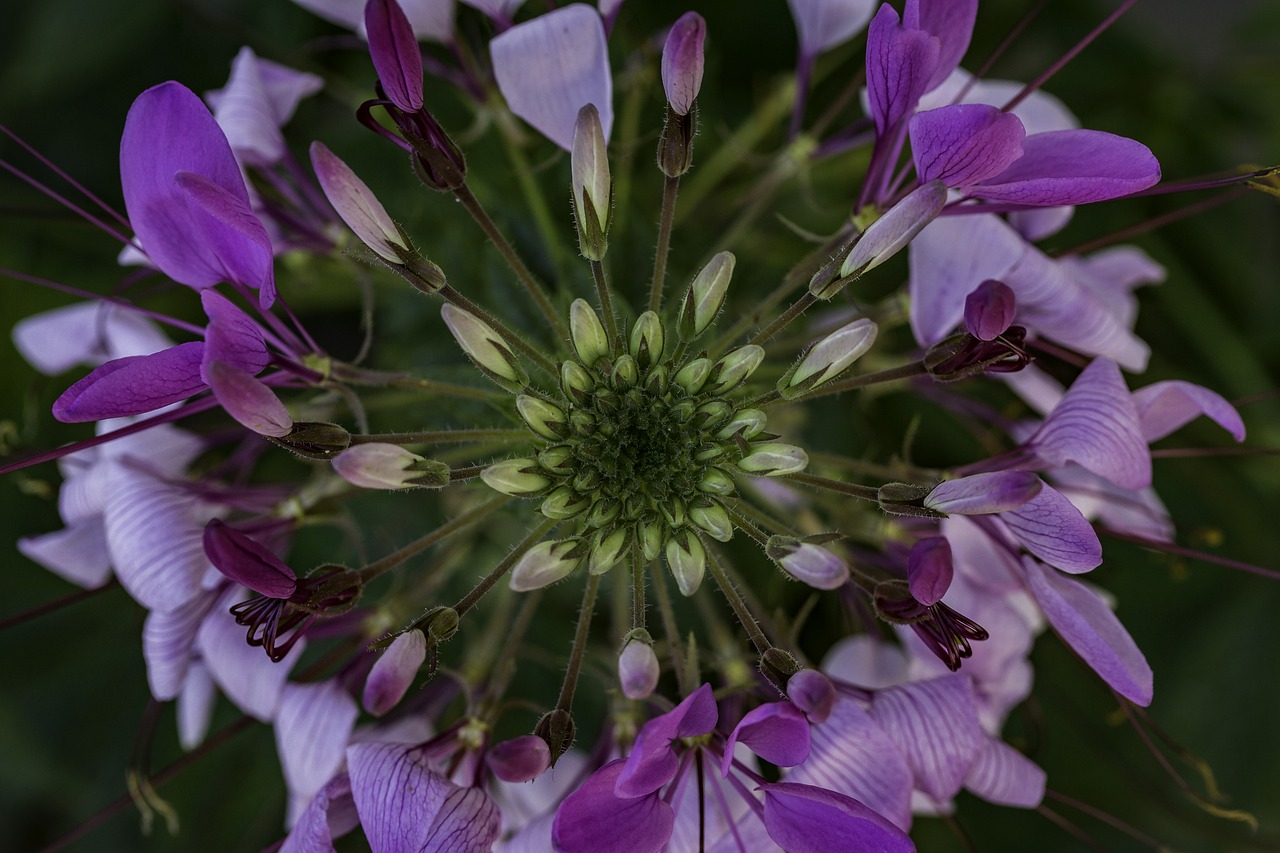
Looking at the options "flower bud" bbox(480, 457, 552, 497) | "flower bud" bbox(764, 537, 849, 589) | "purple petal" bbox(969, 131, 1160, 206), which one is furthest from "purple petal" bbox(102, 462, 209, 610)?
"purple petal" bbox(969, 131, 1160, 206)

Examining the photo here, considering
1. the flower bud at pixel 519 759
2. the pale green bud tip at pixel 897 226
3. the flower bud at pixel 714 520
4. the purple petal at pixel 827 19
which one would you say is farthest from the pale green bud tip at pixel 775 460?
the purple petal at pixel 827 19

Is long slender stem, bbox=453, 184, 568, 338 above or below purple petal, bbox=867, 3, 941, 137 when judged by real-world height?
below

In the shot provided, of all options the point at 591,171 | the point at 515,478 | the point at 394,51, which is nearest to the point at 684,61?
the point at 591,171

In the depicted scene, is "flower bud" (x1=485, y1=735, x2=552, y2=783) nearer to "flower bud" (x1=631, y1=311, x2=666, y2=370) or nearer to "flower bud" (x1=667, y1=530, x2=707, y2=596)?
"flower bud" (x1=667, y1=530, x2=707, y2=596)

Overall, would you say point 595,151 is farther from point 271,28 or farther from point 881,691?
point 271,28

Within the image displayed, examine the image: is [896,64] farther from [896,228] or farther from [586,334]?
[586,334]

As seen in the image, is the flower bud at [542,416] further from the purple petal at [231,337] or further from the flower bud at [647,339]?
the purple petal at [231,337]

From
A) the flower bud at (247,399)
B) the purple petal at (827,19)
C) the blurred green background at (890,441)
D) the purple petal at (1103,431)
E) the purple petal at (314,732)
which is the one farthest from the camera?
the blurred green background at (890,441)
